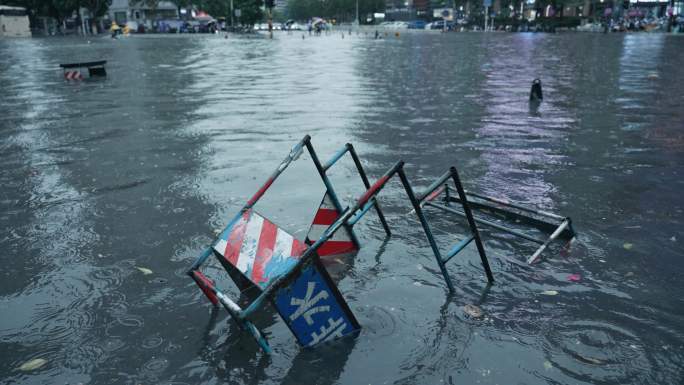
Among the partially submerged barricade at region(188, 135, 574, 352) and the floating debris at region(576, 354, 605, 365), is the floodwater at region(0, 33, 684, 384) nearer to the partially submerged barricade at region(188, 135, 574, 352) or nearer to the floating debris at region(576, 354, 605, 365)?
the floating debris at region(576, 354, 605, 365)

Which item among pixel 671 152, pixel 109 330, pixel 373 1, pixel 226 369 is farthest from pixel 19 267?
pixel 373 1

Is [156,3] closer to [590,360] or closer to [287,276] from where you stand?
[287,276]

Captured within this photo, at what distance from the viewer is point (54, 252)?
17.0 ft

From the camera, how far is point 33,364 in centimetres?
352

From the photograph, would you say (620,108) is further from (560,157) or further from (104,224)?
(104,224)

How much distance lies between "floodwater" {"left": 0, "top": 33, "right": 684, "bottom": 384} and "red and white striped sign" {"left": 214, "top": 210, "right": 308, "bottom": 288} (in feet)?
1.95

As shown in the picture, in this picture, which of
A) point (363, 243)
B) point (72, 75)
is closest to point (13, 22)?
point (72, 75)

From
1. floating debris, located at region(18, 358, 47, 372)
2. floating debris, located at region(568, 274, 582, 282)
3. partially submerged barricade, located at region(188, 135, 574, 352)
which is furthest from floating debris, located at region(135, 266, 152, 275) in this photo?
floating debris, located at region(568, 274, 582, 282)

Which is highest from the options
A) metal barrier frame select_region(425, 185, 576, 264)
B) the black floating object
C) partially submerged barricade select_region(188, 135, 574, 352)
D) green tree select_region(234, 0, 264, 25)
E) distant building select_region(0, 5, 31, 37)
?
green tree select_region(234, 0, 264, 25)

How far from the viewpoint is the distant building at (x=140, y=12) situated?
101 meters

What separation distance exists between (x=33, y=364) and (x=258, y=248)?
1.68 metres

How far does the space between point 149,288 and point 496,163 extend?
5.57 metres

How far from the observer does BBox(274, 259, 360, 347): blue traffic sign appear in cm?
323

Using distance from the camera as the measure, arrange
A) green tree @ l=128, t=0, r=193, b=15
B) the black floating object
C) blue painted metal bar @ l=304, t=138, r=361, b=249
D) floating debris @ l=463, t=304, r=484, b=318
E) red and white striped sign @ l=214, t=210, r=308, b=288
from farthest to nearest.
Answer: green tree @ l=128, t=0, r=193, b=15
the black floating object
blue painted metal bar @ l=304, t=138, r=361, b=249
floating debris @ l=463, t=304, r=484, b=318
red and white striped sign @ l=214, t=210, r=308, b=288
